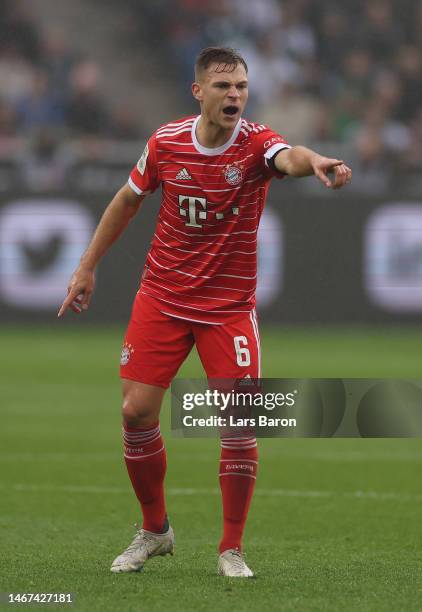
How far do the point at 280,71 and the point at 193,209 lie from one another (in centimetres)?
1494

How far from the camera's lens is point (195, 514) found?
25.4 feet

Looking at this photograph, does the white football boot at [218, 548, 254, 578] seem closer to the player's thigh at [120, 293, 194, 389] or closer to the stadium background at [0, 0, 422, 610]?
the stadium background at [0, 0, 422, 610]

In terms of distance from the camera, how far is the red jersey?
600 cm

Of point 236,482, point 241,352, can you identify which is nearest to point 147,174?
point 241,352

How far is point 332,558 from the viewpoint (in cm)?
648

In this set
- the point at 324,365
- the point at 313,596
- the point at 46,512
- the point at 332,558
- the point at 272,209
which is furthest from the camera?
the point at 272,209

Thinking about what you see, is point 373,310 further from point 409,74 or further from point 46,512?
point 46,512

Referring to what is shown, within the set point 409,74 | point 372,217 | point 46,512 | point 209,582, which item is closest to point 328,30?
point 409,74

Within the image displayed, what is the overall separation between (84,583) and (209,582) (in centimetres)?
53

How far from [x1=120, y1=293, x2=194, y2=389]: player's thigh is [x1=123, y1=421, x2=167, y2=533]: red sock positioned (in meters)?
0.25

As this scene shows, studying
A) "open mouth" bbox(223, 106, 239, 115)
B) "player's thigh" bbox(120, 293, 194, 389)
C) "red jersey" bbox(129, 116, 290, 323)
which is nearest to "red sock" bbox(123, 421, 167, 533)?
"player's thigh" bbox(120, 293, 194, 389)

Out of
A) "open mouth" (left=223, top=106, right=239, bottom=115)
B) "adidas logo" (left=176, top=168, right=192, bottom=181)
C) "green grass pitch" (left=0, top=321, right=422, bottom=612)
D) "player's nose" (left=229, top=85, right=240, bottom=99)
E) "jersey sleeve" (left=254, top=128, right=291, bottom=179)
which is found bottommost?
"green grass pitch" (left=0, top=321, right=422, bottom=612)

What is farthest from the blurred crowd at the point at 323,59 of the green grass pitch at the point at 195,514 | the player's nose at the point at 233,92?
the player's nose at the point at 233,92

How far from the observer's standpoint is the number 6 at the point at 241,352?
6.02m
